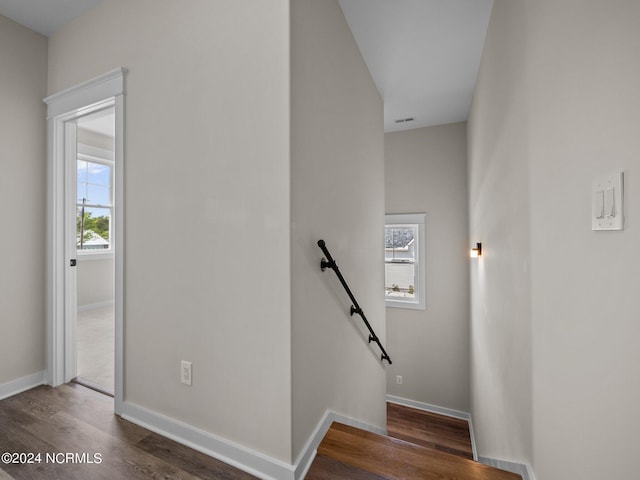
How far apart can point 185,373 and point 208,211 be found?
899 millimetres

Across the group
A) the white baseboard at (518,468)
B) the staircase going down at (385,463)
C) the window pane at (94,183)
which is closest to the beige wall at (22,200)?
the staircase going down at (385,463)

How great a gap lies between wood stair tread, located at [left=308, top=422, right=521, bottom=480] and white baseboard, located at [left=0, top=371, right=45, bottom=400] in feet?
7.43

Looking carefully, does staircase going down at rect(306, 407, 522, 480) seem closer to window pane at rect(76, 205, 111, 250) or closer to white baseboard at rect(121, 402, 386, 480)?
white baseboard at rect(121, 402, 386, 480)

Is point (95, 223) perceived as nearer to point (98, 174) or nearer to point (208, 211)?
point (98, 174)

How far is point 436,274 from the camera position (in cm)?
444

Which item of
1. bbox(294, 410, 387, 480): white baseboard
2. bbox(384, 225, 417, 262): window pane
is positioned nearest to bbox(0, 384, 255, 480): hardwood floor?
bbox(294, 410, 387, 480): white baseboard

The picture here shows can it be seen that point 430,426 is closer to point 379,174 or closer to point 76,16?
point 379,174

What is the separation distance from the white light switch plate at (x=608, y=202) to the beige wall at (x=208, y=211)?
1076mm

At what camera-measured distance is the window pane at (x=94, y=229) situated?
495cm

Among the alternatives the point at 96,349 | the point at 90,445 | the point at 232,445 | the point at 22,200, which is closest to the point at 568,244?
the point at 232,445

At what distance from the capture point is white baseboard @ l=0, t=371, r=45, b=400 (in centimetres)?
216

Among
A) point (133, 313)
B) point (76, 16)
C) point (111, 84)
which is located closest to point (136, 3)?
point (111, 84)

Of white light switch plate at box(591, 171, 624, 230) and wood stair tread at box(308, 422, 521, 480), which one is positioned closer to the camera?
white light switch plate at box(591, 171, 624, 230)

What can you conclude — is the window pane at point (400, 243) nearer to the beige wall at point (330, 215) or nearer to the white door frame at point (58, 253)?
the beige wall at point (330, 215)
